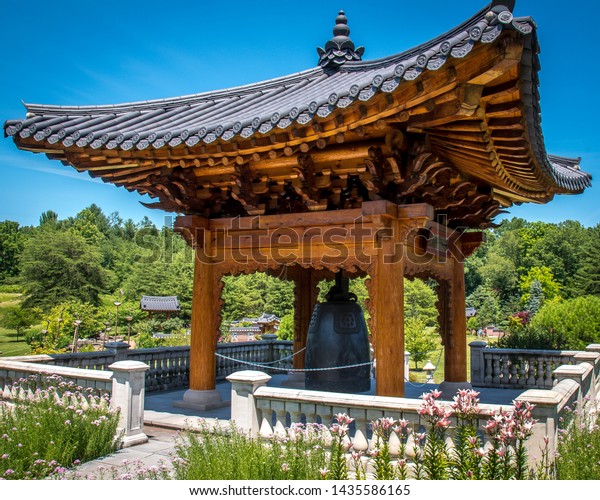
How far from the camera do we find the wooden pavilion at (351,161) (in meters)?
4.92

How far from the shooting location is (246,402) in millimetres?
6031

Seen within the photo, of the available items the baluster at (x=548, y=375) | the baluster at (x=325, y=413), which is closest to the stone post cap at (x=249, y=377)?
the baluster at (x=325, y=413)

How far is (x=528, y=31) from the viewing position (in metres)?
3.83

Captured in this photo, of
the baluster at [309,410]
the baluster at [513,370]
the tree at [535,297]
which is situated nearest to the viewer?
the baluster at [309,410]

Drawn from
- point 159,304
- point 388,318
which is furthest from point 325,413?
point 159,304

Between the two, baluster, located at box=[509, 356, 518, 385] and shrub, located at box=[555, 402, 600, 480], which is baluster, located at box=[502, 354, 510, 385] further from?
shrub, located at box=[555, 402, 600, 480]

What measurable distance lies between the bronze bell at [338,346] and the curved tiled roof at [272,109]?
346 cm

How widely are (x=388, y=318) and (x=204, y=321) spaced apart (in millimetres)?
3224

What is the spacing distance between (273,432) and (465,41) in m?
4.44

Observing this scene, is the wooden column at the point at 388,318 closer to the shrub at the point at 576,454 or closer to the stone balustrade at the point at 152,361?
the shrub at the point at 576,454

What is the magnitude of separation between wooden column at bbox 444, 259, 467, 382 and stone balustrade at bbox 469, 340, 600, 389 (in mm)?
2449

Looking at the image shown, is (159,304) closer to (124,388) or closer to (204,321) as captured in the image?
(204,321)

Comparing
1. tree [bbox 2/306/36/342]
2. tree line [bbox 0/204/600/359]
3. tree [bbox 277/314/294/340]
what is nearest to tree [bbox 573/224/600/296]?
tree line [bbox 0/204/600/359]

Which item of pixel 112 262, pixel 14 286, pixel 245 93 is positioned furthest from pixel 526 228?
pixel 245 93
